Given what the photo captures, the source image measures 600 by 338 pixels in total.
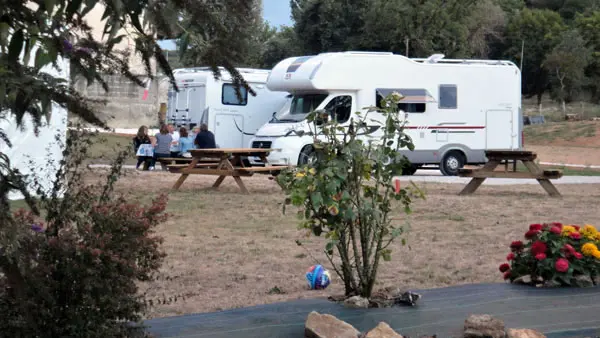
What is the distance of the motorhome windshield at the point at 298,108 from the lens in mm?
21469

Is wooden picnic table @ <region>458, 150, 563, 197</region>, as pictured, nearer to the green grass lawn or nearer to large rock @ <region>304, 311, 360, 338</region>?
large rock @ <region>304, 311, 360, 338</region>

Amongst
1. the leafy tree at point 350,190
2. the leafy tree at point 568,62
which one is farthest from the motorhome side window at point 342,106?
the leafy tree at point 568,62

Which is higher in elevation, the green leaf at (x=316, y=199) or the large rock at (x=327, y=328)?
the green leaf at (x=316, y=199)

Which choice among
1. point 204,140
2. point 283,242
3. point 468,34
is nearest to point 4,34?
point 283,242

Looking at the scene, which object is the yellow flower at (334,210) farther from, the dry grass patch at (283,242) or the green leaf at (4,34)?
the green leaf at (4,34)

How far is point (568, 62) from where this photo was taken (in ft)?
172

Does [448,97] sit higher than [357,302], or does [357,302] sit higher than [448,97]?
[448,97]

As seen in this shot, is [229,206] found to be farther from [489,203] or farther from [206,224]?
[489,203]

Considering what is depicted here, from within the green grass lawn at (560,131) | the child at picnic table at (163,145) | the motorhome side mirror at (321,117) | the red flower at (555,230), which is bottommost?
the red flower at (555,230)

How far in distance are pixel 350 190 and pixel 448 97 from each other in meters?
17.0

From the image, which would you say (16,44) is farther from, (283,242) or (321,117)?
(283,242)

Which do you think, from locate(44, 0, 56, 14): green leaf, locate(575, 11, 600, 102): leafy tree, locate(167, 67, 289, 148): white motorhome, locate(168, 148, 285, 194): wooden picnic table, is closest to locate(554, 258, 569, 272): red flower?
locate(44, 0, 56, 14): green leaf

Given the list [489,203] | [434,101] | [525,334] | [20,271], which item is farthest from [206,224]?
[434,101]

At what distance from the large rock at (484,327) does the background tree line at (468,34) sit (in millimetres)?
27200
